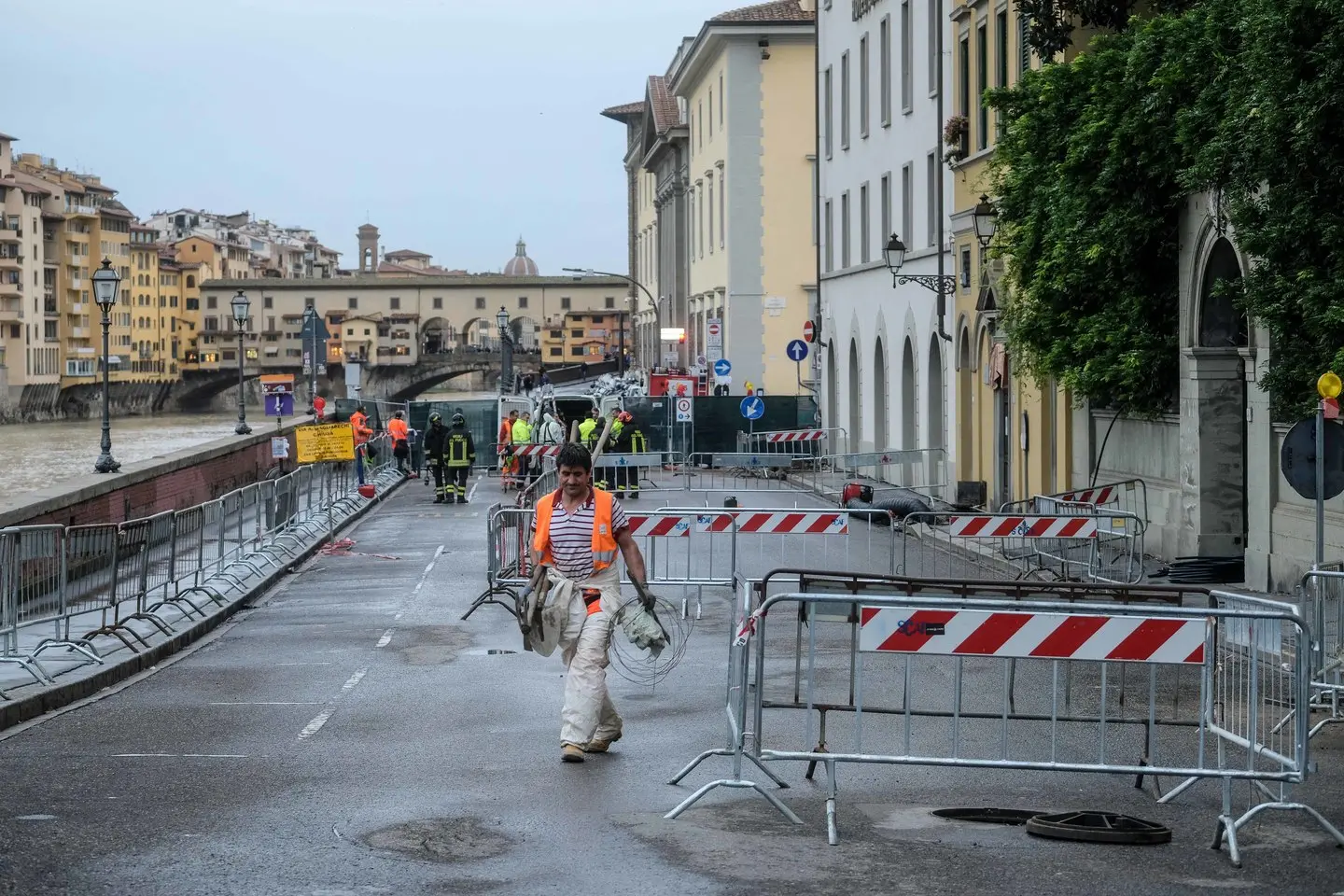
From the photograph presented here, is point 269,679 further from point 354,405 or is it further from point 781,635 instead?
point 354,405

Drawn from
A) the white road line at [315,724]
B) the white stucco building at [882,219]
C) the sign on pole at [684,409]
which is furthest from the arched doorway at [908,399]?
the white road line at [315,724]

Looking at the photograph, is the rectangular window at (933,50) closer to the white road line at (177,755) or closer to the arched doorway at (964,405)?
the arched doorway at (964,405)

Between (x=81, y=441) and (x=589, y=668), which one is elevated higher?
(x=589, y=668)

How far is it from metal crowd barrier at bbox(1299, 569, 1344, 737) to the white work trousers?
Result: 14.4 ft

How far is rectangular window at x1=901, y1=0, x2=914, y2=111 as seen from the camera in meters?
40.7

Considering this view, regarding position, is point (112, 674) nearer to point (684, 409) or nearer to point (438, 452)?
point (438, 452)

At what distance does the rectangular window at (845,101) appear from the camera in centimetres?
4834

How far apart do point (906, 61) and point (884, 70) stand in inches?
94.4

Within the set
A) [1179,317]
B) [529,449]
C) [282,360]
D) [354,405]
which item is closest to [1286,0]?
[1179,317]

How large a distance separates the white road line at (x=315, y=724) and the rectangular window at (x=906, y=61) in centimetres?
2944

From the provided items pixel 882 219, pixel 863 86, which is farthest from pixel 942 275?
pixel 863 86

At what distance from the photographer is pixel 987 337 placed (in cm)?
3394

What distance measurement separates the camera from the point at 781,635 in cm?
1719

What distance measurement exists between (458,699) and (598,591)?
106 inches
